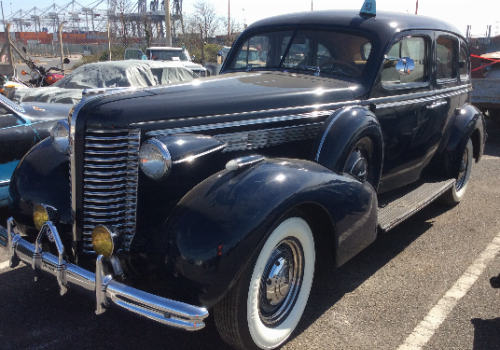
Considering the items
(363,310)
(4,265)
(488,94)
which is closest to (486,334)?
(363,310)

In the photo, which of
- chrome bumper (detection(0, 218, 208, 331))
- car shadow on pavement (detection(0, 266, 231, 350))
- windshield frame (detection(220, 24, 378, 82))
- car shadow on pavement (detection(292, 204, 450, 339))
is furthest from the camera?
windshield frame (detection(220, 24, 378, 82))

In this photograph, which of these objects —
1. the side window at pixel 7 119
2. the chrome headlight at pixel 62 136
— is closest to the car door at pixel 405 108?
the chrome headlight at pixel 62 136

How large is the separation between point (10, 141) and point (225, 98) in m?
2.51

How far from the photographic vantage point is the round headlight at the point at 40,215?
2.77m

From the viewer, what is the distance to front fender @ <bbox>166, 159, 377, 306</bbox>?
2225 millimetres

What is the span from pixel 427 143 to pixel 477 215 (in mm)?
1246

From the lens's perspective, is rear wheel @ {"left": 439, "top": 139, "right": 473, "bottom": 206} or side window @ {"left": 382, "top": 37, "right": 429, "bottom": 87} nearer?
side window @ {"left": 382, "top": 37, "right": 429, "bottom": 87}

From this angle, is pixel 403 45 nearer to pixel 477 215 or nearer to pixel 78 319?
pixel 477 215

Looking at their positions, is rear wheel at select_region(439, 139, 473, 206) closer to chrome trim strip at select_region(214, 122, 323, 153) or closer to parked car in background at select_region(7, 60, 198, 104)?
chrome trim strip at select_region(214, 122, 323, 153)

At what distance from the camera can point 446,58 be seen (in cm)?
482

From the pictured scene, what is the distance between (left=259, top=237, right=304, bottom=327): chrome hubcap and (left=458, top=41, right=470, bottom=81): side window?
139 inches

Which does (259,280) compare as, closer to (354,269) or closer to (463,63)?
(354,269)

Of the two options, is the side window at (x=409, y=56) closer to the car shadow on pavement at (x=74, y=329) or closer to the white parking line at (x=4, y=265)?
the car shadow on pavement at (x=74, y=329)

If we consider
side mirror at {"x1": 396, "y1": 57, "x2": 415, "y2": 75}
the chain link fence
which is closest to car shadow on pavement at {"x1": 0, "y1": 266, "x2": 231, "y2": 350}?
side mirror at {"x1": 396, "y1": 57, "x2": 415, "y2": 75}
